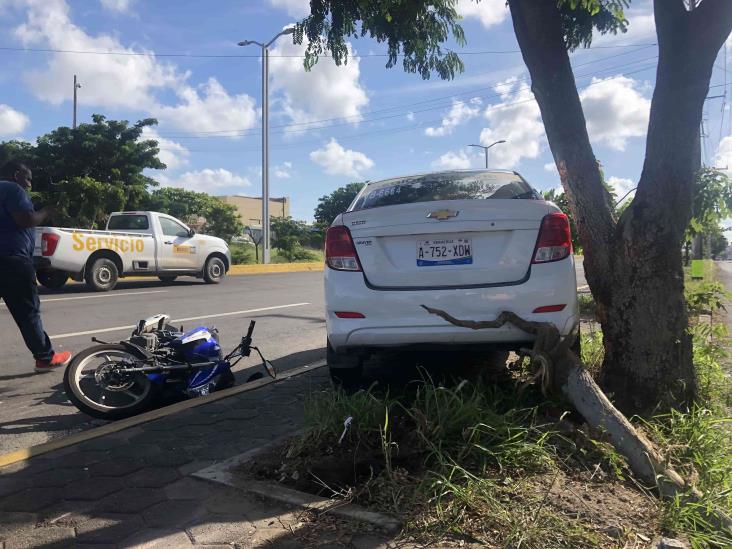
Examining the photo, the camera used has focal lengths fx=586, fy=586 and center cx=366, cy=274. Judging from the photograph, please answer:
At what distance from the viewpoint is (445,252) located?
139 inches

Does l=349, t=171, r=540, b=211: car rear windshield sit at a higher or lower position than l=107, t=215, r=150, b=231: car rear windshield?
lower

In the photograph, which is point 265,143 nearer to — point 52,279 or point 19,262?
point 52,279

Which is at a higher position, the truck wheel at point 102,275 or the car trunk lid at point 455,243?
the car trunk lid at point 455,243

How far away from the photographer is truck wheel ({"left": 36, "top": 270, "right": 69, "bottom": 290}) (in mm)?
12305

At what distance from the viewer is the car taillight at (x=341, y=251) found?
3705 millimetres

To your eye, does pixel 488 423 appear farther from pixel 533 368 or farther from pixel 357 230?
pixel 357 230

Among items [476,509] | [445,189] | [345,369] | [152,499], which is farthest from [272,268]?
[476,509]

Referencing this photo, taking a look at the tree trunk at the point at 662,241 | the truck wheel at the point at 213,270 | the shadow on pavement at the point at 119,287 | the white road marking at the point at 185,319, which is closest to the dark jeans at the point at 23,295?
the white road marking at the point at 185,319

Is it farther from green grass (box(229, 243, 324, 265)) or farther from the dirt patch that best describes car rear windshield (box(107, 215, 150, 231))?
the dirt patch

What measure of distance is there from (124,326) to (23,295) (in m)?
2.71

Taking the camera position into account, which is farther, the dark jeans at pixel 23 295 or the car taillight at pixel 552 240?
the dark jeans at pixel 23 295

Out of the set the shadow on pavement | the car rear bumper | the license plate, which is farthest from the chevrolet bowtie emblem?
the shadow on pavement

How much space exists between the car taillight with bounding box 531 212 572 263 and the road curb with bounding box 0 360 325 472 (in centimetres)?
250

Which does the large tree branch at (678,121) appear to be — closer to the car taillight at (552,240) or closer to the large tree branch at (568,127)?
the large tree branch at (568,127)
